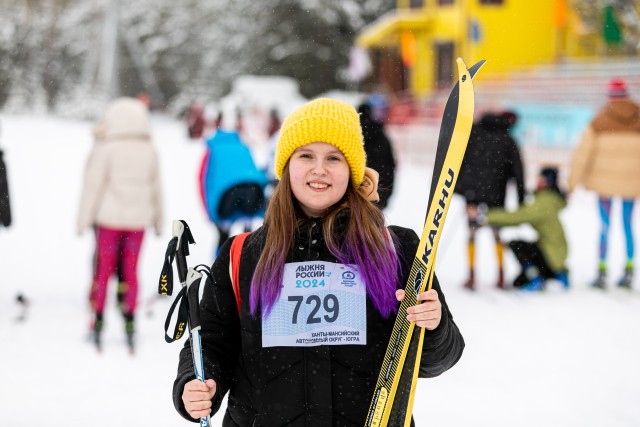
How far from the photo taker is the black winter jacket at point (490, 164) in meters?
6.85

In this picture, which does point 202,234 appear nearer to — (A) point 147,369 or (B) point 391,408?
(A) point 147,369

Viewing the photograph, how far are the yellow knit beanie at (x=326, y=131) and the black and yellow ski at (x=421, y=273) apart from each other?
0.85 feet

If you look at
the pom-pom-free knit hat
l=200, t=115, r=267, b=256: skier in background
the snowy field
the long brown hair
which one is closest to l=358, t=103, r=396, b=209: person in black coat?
l=200, t=115, r=267, b=256: skier in background

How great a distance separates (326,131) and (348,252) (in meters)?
0.38


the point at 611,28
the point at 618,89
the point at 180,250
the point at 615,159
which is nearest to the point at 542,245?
the point at 615,159

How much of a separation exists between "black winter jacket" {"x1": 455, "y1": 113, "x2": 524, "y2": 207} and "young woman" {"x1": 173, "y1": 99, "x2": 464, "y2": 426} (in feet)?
16.1

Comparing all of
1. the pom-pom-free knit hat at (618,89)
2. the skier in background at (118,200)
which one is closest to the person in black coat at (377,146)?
the skier in background at (118,200)

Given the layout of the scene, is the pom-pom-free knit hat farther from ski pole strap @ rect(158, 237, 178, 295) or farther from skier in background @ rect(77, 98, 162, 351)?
ski pole strap @ rect(158, 237, 178, 295)

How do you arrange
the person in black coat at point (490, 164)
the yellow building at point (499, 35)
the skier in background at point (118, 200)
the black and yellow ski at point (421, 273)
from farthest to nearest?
1. the yellow building at point (499, 35)
2. the person in black coat at point (490, 164)
3. the skier in background at point (118, 200)
4. the black and yellow ski at point (421, 273)

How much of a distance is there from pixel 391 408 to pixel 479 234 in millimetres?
9181

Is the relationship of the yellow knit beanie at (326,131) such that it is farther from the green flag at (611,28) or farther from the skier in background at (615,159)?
the green flag at (611,28)

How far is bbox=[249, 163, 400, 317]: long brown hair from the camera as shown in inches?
78.8

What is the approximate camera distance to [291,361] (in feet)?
6.45

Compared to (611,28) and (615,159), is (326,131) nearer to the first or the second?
(615,159)
